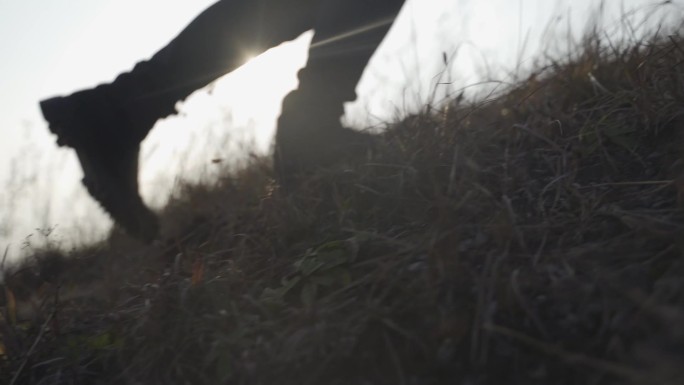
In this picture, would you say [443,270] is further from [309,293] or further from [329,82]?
[329,82]

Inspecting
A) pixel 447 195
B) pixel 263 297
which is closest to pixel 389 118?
pixel 447 195

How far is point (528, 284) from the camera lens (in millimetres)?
1237

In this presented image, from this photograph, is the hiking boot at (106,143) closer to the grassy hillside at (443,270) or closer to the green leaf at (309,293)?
the grassy hillside at (443,270)

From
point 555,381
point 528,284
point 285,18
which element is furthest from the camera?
point 285,18

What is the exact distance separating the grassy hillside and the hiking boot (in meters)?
0.18

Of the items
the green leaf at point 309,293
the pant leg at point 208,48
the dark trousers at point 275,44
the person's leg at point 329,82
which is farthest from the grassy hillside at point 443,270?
the pant leg at point 208,48

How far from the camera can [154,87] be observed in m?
2.04

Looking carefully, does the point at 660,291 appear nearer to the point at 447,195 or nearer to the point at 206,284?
the point at 447,195

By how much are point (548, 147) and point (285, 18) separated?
828mm

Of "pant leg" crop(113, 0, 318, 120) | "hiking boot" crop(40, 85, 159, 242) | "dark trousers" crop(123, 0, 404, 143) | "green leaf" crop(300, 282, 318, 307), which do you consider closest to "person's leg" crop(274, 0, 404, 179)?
"dark trousers" crop(123, 0, 404, 143)

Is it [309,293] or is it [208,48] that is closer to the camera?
[309,293]

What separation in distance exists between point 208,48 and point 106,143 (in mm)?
420

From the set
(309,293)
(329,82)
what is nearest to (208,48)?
(329,82)

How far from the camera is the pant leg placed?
78.2 inches
